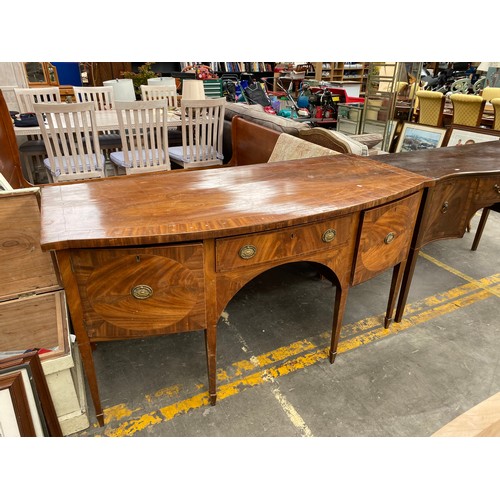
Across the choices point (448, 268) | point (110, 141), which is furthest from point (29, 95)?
point (448, 268)

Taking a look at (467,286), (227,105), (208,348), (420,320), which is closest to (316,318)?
(420,320)

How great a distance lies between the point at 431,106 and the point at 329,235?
213 inches

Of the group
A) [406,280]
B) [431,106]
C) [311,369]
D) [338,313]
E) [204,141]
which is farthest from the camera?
[431,106]

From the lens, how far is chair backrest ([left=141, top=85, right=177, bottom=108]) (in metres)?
4.96

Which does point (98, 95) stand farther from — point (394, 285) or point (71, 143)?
point (394, 285)

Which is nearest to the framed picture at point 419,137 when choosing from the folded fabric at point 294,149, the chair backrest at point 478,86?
the folded fabric at point 294,149

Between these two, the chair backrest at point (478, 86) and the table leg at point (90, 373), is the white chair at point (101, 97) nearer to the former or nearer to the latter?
the table leg at point (90, 373)

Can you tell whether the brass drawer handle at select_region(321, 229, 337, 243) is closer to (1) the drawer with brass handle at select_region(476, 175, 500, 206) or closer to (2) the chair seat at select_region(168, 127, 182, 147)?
(1) the drawer with brass handle at select_region(476, 175, 500, 206)

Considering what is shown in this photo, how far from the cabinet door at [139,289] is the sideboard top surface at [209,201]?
0.22ft

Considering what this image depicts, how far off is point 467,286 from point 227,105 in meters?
3.00

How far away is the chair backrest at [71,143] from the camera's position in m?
3.06

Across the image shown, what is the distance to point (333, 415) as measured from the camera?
1687 mm

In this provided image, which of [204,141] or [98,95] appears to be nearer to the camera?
[204,141]

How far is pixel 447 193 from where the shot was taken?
1980mm
